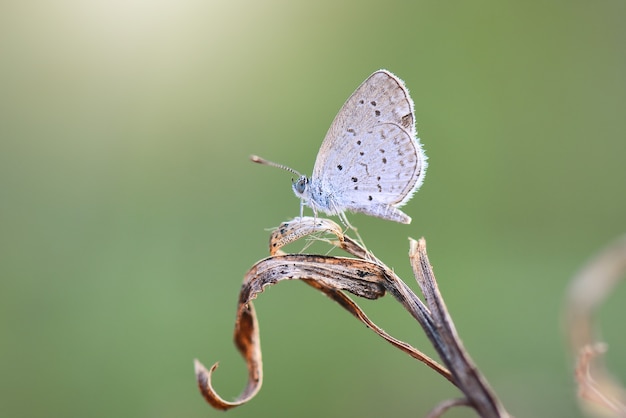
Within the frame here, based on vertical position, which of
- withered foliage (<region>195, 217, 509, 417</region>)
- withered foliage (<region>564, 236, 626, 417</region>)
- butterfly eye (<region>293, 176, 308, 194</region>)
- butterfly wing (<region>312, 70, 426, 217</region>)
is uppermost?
butterfly eye (<region>293, 176, 308, 194</region>)

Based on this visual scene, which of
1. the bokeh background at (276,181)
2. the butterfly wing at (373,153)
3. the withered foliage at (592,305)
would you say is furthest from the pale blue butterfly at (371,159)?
the bokeh background at (276,181)

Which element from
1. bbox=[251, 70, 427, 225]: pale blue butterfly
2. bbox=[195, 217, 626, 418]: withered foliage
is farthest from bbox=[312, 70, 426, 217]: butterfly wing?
bbox=[195, 217, 626, 418]: withered foliage

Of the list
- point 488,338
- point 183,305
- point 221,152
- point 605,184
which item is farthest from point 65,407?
point 605,184

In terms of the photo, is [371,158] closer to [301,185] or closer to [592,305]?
[301,185]

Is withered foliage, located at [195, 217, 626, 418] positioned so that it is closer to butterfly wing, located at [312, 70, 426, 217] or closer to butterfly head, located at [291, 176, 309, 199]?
butterfly wing, located at [312, 70, 426, 217]

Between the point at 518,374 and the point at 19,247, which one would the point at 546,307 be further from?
the point at 19,247
